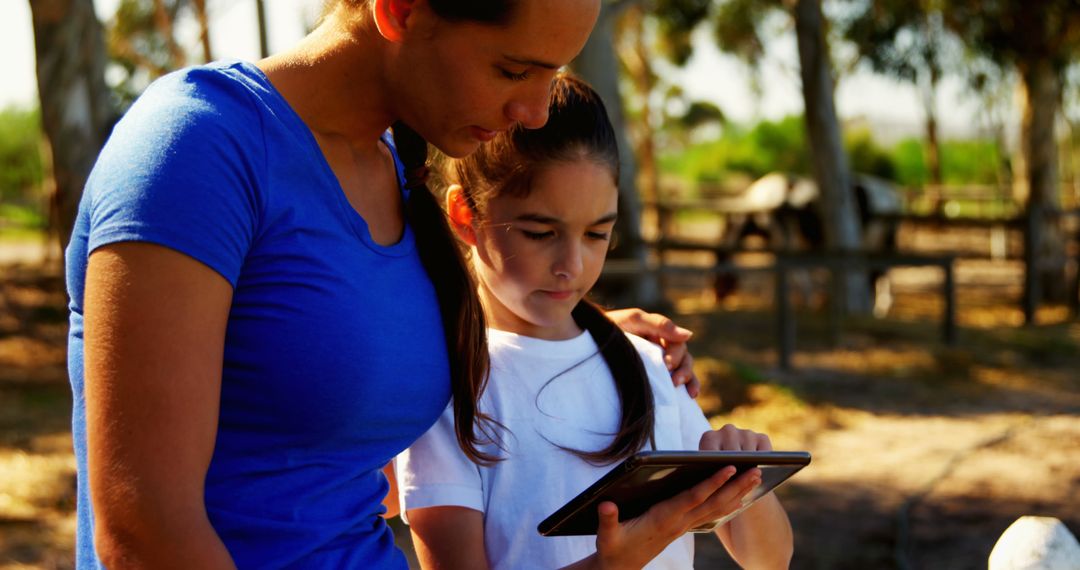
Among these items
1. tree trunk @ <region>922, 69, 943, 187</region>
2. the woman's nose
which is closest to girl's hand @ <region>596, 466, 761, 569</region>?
the woman's nose

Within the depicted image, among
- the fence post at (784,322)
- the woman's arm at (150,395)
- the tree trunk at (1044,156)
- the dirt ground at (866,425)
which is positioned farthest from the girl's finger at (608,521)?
the tree trunk at (1044,156)

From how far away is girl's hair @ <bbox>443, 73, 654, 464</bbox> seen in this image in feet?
5.67

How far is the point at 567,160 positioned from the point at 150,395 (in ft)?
2.78

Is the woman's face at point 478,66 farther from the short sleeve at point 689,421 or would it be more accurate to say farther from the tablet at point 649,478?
the short sleeve at point 689,421

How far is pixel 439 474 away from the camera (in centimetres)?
158

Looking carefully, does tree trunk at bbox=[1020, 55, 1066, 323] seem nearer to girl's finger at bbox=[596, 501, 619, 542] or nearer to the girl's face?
the girl's face

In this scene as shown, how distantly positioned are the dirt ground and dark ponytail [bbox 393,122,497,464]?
2.85 m

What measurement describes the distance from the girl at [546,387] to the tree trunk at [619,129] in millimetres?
5953

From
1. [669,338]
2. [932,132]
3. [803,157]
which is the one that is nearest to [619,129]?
[669,338]

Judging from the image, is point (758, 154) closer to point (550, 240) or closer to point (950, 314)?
point (950, 314)

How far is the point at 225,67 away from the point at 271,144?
11 cm

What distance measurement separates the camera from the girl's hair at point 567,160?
5.67ft

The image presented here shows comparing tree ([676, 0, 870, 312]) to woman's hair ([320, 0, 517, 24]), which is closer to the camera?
woman's hair ([320, 0, 517, 24])

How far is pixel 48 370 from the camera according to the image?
8109mm
